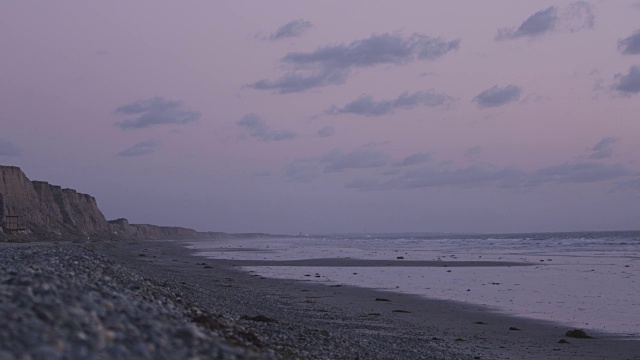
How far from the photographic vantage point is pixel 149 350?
7.30 m

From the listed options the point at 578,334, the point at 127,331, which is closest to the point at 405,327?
the point at 578,334

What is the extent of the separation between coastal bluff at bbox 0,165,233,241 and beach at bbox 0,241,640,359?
5420cm

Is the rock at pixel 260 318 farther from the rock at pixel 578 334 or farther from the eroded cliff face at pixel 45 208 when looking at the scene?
the eroded cliff face at pixel 45 208

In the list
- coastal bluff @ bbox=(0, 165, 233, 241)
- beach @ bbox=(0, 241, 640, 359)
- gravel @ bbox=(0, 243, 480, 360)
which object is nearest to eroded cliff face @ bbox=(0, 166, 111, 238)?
coastal bluff @ bbox=(0, 165, 233, 241)

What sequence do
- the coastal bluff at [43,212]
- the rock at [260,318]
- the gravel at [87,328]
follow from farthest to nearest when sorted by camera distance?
the coastal bluff at [43,212] < the rock at [260,318] < the gravel at [87,328]

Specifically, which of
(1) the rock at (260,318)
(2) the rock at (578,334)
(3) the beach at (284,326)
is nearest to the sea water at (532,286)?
(2) the rock at (578,334)

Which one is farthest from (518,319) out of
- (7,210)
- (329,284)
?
(7,210)

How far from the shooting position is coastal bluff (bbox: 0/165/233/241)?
8662 cm

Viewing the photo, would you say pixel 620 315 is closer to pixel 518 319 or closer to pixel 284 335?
pixel 518 319

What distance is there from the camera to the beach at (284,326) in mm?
7605

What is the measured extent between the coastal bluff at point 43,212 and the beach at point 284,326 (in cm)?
5420

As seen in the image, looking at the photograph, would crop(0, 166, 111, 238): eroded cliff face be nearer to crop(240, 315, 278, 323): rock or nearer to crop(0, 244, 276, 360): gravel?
crop(240, 315, 278, 323): rock

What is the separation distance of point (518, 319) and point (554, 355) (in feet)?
16.9

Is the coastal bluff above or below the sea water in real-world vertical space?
above
